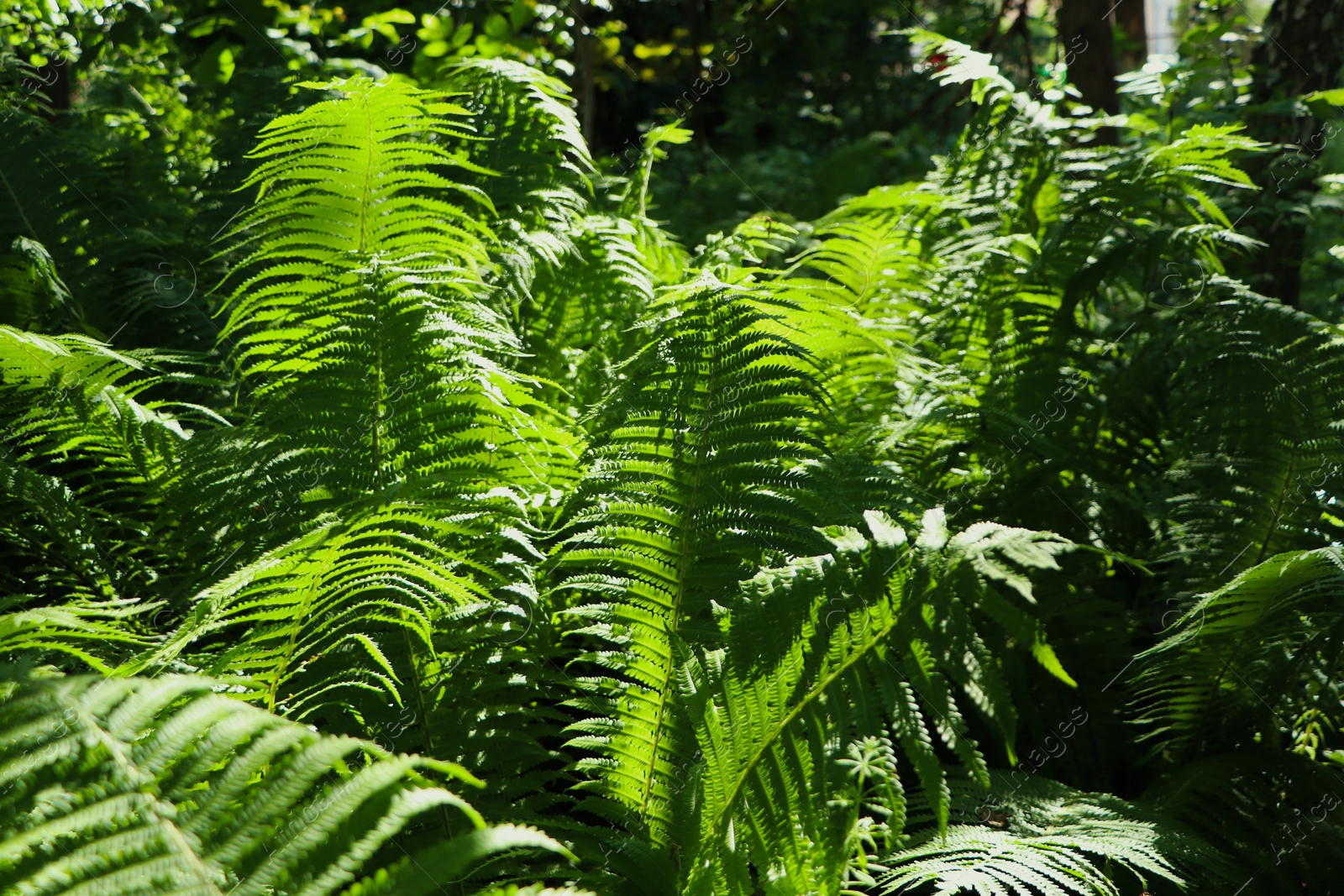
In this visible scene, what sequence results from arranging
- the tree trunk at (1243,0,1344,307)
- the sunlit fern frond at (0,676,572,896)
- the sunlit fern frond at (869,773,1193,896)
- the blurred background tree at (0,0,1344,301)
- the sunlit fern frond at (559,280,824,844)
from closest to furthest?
1. the sunlit fern frond at (0,676,572,896)
2. the sunlit fern frond at (869,773,1193,896)
3. the sunlit fern frond at (559,280,824,844)
4. the blurred background tree at (0,0,1344,301)
5. the tree trunk at (1243,0,1344,307)

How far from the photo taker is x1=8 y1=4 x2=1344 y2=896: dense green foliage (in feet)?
3.44

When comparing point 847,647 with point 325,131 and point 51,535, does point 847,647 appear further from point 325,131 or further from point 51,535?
point 51,535

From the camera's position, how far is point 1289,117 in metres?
2.99

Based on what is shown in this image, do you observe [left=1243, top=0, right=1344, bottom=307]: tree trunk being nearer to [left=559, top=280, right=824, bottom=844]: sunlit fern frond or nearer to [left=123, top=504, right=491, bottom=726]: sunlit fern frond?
[left=559, top=280, right=824, bottom=844]: sunlit fern frond

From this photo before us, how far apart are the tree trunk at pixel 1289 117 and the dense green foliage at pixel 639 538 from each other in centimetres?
65

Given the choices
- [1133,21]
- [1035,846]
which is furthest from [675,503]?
[1133,21]

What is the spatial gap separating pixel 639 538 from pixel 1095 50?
2886 millimetres

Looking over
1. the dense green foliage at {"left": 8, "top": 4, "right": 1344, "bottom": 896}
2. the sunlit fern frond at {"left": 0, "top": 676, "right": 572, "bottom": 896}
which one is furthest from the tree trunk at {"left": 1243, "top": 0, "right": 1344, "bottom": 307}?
the sunlit fern frond at {"left": 0, "top": 676, "right": 572, "bottom": 896}

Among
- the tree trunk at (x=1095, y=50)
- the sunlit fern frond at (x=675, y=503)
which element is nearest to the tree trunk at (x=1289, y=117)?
the tree trunk at (x=1095, y=50)

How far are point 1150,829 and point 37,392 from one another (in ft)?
6.39

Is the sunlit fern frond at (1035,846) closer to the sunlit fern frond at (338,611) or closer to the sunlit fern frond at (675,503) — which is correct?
the sunlit fern frond at (675,503)

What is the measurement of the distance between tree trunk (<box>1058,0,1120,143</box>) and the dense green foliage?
1040 millimetres

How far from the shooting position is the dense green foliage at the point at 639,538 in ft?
3.44

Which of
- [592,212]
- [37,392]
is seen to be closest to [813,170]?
[592,212]
